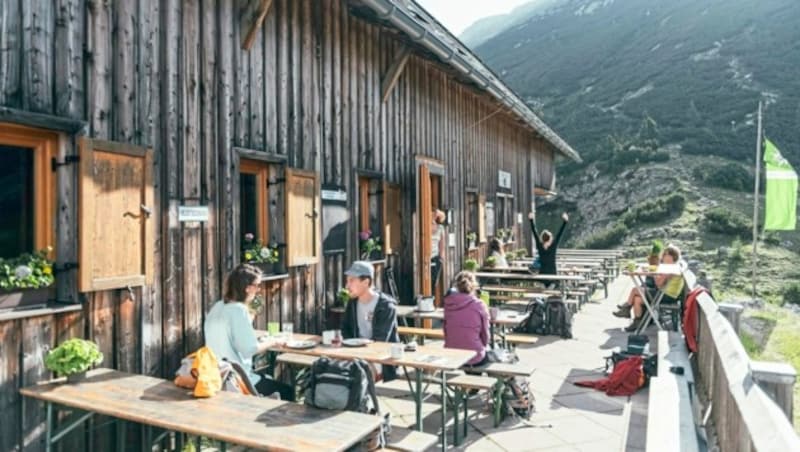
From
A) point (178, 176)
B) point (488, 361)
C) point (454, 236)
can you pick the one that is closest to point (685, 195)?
point (454, 236)

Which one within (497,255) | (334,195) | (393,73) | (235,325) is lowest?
(235,325)

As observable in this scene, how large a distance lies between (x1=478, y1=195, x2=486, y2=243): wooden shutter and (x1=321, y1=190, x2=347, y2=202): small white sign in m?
6.33

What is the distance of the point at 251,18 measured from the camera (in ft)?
18.4

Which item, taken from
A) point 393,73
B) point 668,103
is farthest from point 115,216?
point 668,103

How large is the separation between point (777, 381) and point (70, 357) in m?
4.02

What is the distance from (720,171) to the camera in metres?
29.6

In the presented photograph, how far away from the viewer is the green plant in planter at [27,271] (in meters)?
3.59

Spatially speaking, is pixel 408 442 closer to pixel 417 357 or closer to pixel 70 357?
pixel 417 357

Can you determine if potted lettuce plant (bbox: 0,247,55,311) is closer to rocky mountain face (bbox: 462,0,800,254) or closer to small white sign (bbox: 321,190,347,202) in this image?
small white sign (bbox: 321,190,347,202)

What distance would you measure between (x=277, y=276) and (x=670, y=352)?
4.38m

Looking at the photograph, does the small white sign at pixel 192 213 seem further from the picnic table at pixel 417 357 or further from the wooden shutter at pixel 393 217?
the wooden shutter at pixel 393 217

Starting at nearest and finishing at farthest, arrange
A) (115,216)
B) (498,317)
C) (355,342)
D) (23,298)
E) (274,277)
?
(23,298) → (115,216) → (355,342) → (274,277) → (498,317)

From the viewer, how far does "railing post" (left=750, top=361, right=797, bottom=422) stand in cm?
297

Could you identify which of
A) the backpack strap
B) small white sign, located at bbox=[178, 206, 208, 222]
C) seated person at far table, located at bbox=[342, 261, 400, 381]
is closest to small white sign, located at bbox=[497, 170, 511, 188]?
seated person at far table, located at bbox=[342, 261, 400, 381]
